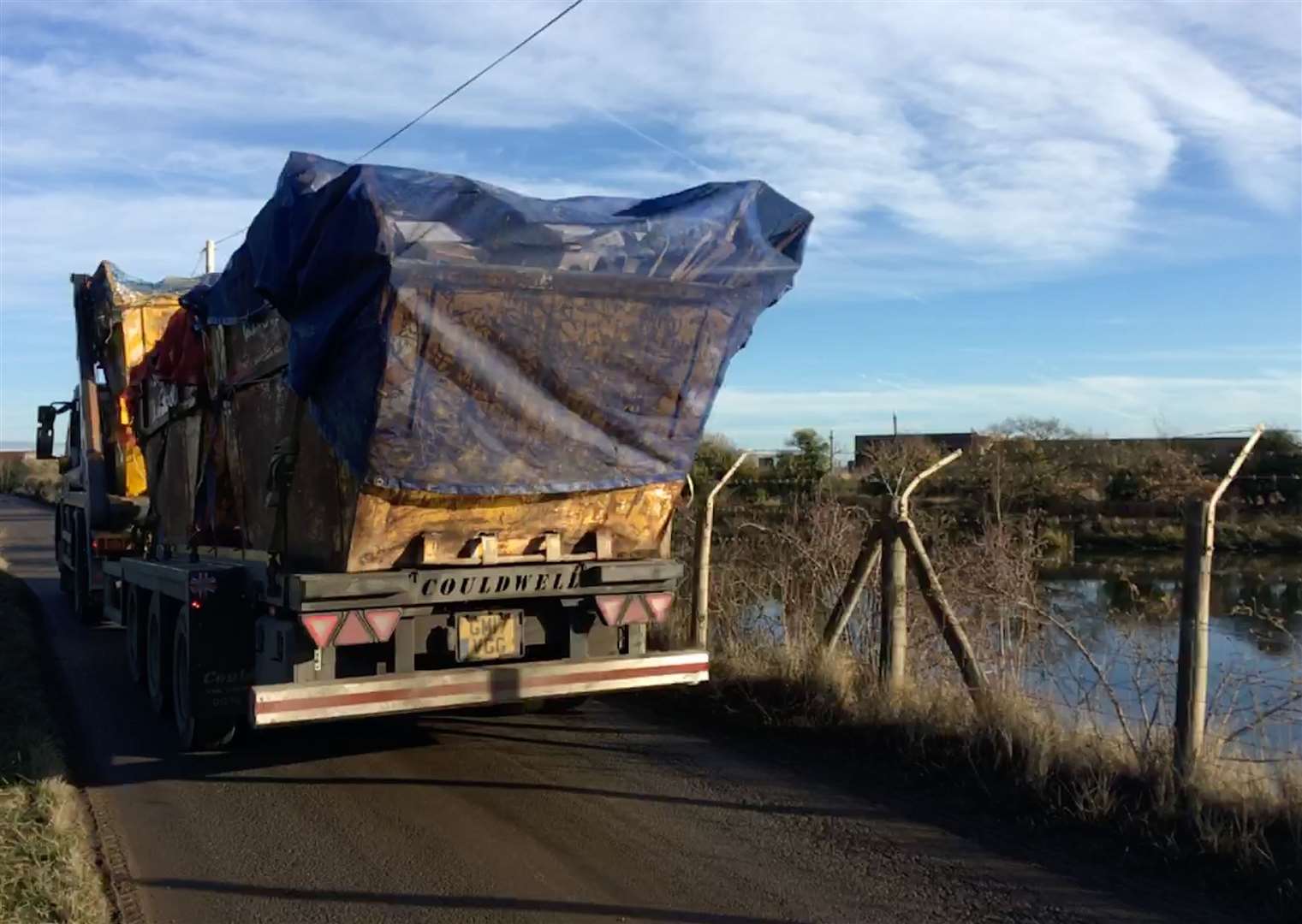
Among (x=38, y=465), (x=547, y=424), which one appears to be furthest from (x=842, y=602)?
(x=38, y=465)

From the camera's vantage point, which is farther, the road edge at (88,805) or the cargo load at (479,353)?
the cargo load at (479,353)

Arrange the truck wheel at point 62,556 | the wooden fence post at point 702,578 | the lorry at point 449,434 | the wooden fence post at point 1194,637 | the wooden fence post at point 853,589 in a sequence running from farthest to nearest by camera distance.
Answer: the truck wheel at point 62,556 → the wooden fence post at point 702,578 → the wooden fence post at point 853,589 → the lorry at point 449,434 → the wooden fence post at point 1194,637

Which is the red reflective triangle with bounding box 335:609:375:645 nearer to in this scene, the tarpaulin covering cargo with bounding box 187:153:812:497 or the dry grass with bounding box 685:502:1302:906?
the tarpaulin covering cargo with bounding box 187:153:812:497

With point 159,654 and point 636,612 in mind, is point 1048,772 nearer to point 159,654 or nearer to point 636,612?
point 636,612

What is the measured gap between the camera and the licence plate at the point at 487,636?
7484 mm

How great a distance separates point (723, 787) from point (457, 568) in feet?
6.42

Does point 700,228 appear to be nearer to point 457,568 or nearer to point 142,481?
point 457,568

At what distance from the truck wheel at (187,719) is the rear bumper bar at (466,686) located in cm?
143

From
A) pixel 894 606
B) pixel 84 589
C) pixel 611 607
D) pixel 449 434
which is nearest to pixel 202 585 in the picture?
pixel 449 434

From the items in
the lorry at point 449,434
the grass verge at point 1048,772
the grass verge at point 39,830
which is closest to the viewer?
the grass verge at point 39,830

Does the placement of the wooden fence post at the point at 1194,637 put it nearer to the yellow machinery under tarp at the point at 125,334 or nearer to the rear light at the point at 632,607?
the rear light at the point at 632,607

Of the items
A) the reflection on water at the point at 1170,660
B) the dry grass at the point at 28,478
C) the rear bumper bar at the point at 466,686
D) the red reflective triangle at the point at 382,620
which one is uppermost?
the red reflective triangle at the point at 382,620

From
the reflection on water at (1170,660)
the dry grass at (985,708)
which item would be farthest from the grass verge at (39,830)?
the reflection on water at (1170,660)

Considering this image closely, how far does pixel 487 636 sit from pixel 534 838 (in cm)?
162
